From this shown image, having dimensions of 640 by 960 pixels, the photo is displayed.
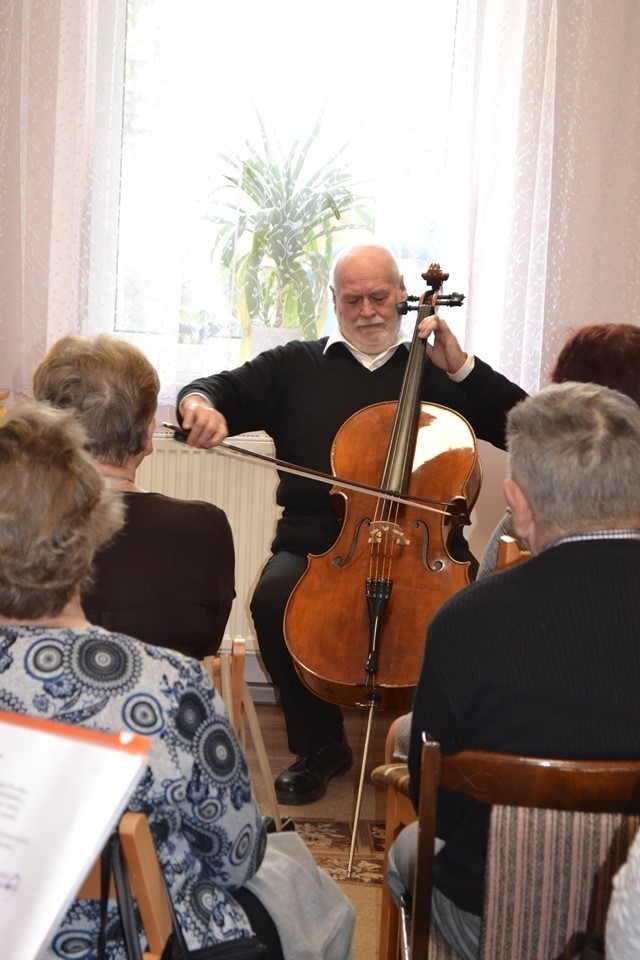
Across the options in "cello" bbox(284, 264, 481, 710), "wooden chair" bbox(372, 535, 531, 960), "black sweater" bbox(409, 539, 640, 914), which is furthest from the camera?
"cello" bbox(284, 264, 481, 710)

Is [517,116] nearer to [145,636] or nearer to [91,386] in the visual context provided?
[91,386]

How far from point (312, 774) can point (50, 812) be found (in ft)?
6.64

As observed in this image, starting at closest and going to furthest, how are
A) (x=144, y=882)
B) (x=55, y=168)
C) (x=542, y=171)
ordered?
(x=144, y=882) → (x=55, y=168) → (x=542, y=171)

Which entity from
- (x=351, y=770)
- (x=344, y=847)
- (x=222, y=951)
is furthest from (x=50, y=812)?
(x=351, y=770)

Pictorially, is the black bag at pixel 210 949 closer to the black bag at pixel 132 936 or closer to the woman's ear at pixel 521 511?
the black bag at pixel 132 936

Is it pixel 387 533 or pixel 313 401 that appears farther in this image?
pixel 313 401

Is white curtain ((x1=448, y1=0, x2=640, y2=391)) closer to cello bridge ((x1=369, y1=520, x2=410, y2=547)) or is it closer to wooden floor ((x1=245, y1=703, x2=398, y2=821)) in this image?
cello bridge ((x1=369, y1=520, x2=410, y2=547))

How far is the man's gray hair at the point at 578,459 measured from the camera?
1.39m

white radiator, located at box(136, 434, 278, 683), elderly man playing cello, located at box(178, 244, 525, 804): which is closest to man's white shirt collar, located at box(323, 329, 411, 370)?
elderly man playing cello, located at box(178, 244, 525, 804)

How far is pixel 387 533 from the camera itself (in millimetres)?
2475

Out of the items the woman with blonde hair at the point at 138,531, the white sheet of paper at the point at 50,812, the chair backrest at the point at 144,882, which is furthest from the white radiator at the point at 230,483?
the white sheet of paper at the point at 50,812

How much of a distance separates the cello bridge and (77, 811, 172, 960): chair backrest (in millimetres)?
1405

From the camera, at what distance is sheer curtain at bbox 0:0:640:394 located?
3064mm

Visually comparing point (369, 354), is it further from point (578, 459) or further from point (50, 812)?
point (50, 812)
